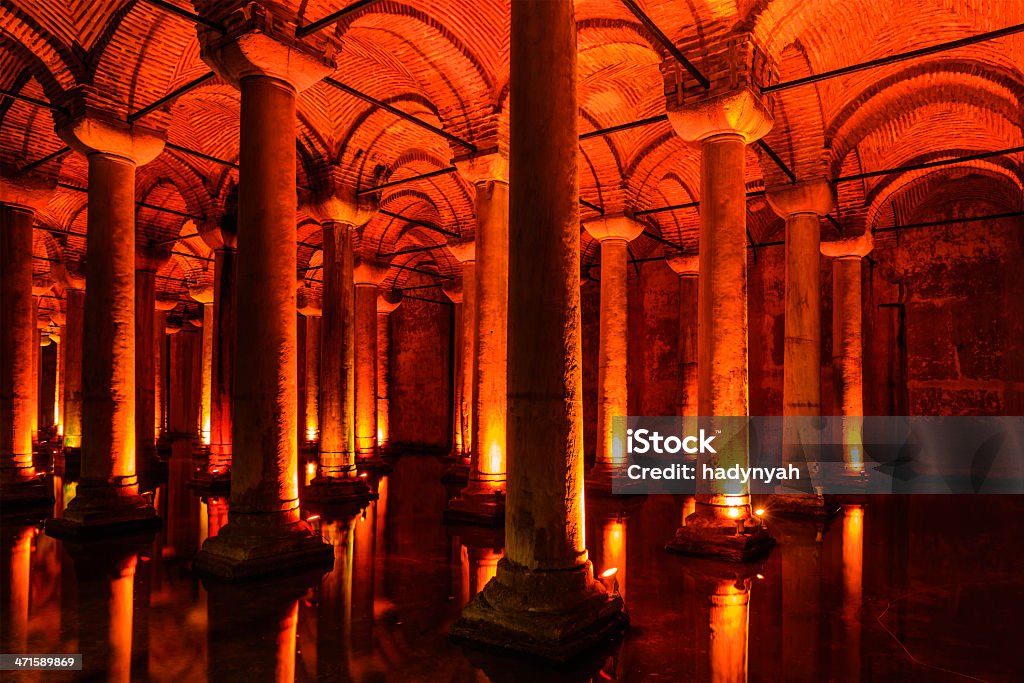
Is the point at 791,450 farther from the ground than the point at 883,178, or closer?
closer

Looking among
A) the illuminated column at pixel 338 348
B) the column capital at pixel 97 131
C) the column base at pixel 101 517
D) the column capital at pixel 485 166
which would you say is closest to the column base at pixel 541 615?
the column base at pixel 101 517

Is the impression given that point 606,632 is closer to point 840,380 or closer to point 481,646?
point 481,646

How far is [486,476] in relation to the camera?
10141mm

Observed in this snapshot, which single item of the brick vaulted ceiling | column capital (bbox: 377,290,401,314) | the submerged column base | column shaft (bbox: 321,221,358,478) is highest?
the brick vaulted ceiling

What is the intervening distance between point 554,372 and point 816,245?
8.50 metres

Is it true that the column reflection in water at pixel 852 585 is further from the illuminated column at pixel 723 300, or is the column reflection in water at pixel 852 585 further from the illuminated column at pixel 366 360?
the illuminated column at pixel 366 360

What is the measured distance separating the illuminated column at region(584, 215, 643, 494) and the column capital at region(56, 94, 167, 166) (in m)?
7.75

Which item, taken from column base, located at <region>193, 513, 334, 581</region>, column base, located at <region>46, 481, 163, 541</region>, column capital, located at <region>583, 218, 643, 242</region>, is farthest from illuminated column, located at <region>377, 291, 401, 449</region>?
column base, located at <region>193, 513, 334, 581</region>

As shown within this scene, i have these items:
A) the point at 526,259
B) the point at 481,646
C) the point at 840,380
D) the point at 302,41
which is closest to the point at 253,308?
the point at 302,41

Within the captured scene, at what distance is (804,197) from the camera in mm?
11539

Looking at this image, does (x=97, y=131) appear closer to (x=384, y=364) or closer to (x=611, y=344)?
(x=611, y=344)

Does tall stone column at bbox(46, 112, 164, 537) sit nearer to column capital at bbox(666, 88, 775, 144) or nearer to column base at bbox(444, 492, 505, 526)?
column base at bbox(444, 492, 505, 526)

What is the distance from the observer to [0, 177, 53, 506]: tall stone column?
11.3 metres

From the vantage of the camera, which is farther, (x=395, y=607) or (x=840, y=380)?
(x=840, y=380)
